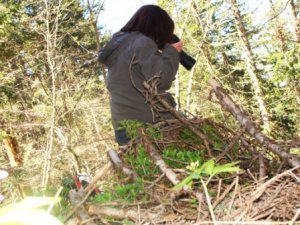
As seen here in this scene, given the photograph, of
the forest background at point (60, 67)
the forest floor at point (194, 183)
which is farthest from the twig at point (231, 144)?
the forest background at point (60, 67)

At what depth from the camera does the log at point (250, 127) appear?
1.73 m

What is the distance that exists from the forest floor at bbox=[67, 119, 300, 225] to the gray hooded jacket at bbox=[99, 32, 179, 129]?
810 millimetres

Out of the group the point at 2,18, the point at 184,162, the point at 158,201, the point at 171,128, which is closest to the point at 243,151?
the point at 184,162

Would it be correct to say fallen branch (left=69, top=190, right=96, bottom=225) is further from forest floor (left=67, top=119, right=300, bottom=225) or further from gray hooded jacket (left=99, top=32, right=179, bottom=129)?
gray hooded jacket (left=99, top=32, right=179, bottom=129)

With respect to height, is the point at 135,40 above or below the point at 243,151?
above

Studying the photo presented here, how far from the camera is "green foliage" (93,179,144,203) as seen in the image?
5.71 ft

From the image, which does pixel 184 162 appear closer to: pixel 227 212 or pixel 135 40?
pixel 227 212

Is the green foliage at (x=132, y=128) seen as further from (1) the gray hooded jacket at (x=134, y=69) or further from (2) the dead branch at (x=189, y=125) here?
(1) the gray hooded jacket at (x=134, y=69)

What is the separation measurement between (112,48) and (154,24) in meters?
0.39

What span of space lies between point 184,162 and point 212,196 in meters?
0.41

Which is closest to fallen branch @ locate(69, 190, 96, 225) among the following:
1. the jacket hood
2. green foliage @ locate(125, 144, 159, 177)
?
green foliage @ locate(125, 144, 159, 177)

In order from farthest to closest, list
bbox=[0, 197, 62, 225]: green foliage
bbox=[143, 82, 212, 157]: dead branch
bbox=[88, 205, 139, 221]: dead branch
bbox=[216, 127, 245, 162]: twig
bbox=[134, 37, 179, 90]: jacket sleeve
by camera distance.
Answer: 1. bbox=[134, 37, 179, 90]: jacket sleeve
2. bbox=[143, 82, 212, 157]: dead branch
3. bbox=[216, 127, 245, 162]: twig
4. bbox=[88, 205, 139, 221]: dead branch
5. bbox=[0, 197, 62, 225]: green foliage

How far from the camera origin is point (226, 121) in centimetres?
255

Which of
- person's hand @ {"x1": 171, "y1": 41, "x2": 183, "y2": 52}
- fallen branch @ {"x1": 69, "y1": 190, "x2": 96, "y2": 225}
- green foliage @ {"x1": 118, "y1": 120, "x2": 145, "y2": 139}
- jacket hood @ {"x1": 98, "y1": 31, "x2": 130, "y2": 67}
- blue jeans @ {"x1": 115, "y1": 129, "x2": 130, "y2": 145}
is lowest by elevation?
blue jeans @ {"x1": 115, "y1": 129, "x2": 130, "y2": 145}
